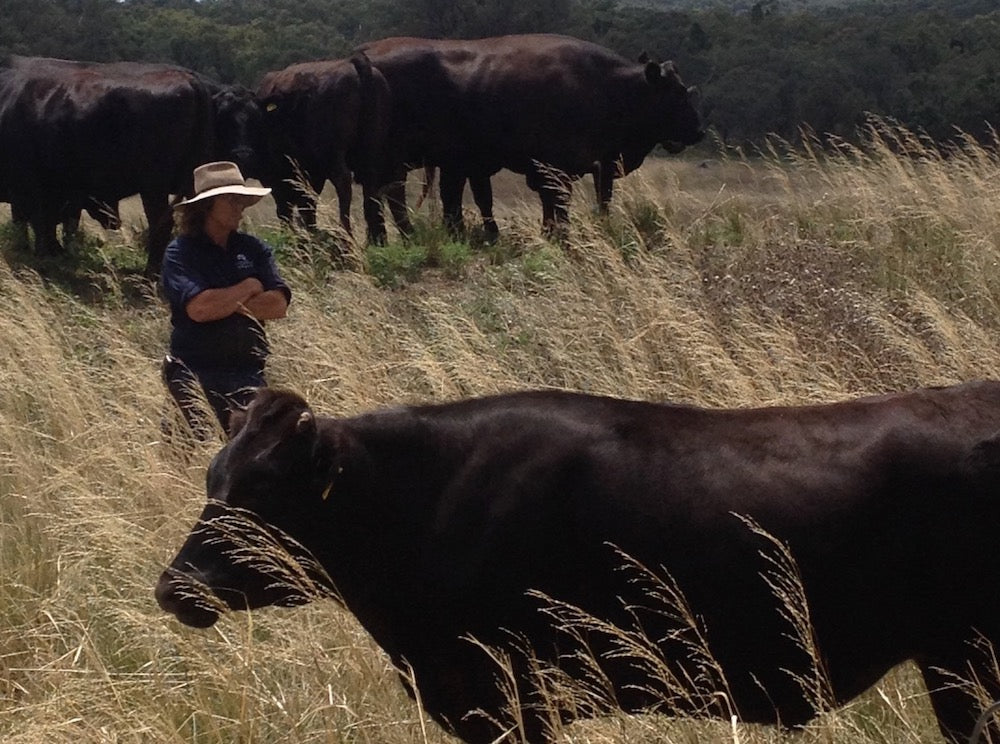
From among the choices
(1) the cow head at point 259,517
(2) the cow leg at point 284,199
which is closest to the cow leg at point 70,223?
(2) the cow leg at point 284,199

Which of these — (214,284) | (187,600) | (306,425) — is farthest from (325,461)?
(214,284)

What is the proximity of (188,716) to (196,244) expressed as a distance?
2.24 metres

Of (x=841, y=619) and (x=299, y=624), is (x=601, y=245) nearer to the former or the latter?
(x=299, y=624)

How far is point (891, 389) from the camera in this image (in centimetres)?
734

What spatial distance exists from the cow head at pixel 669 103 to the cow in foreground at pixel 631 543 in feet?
34.1

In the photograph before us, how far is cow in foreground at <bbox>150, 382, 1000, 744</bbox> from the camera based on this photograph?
390 cm

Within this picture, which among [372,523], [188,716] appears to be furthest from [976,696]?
[188,716]

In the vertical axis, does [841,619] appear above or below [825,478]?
below

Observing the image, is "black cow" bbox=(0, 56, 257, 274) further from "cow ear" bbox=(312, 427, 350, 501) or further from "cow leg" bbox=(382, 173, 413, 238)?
"cow ear" bbox=(312, 427, 350, 501)

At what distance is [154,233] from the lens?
37.4ft

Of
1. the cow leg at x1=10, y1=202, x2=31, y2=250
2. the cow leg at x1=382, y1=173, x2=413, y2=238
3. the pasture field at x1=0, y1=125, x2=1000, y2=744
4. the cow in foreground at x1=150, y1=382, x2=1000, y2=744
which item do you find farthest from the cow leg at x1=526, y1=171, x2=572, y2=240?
the cow in foreground at x1=150, y1=382, x2=1000, y2=744

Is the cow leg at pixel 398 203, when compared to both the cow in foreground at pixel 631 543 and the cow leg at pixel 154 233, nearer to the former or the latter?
the cow leg at pixel 154 233

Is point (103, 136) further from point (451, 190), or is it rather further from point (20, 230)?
point (451, 190)

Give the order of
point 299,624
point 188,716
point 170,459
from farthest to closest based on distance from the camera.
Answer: point 170,459
point 299,624
point 188,716
